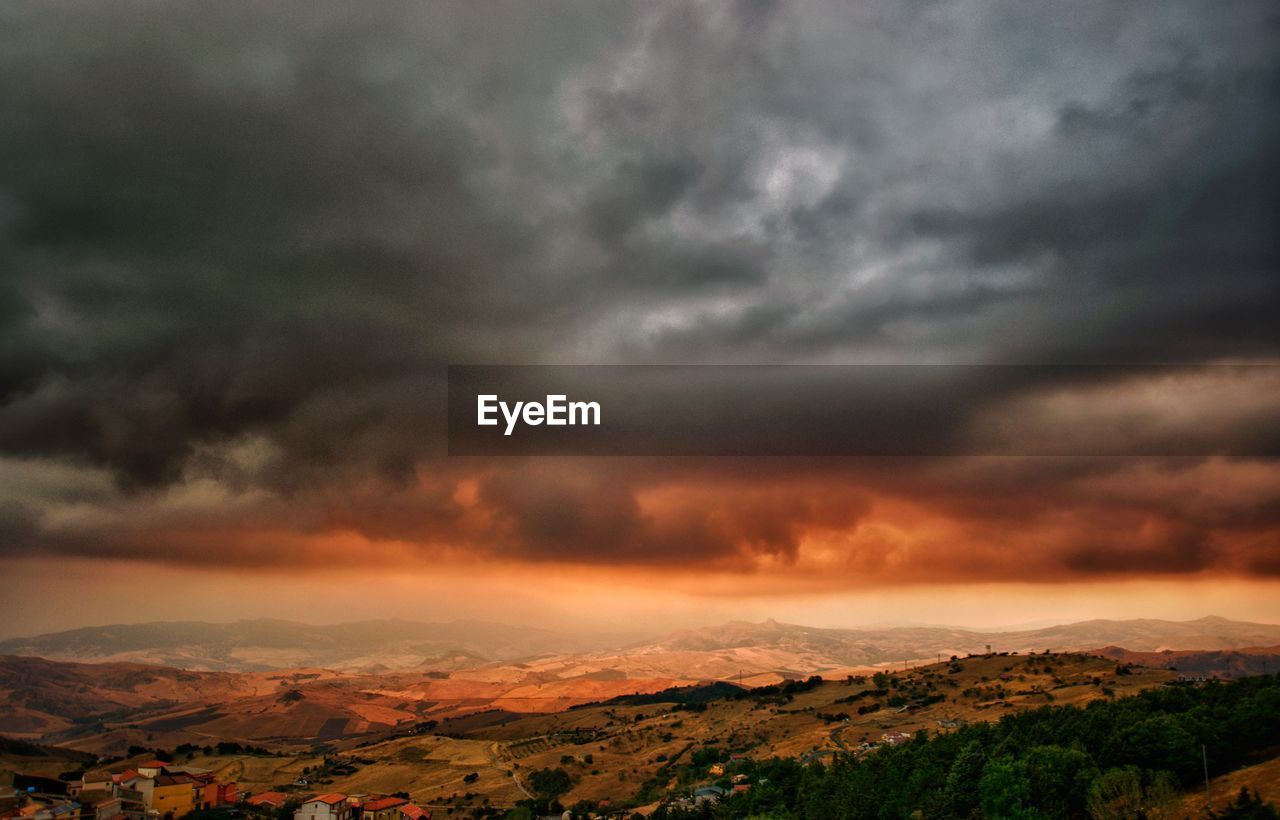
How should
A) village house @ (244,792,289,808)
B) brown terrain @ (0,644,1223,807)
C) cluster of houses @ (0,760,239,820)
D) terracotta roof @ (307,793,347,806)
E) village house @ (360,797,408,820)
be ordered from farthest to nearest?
brown terrain @ (0,644,1223,807) → village house @ (244,792,289,808) → village house @ (360,797,408,820) → terracotta roof @ (307,793,347,806) → cluster of houses @ (0,760,239,820)

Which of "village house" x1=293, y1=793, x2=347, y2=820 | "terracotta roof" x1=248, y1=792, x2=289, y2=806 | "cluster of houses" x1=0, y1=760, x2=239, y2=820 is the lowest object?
"terracotta roof" x1=248, y1=792, x2=289, y2=806

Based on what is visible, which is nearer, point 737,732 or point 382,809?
point 382,809

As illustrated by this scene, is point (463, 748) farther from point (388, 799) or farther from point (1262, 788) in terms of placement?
point (1262, 788)

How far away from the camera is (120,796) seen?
11581 centimetres

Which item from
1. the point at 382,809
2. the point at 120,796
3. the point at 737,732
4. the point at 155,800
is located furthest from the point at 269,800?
the point at 737,732

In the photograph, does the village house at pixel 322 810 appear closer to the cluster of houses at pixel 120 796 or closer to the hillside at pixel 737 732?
the cluster of houses at pixel 120 796

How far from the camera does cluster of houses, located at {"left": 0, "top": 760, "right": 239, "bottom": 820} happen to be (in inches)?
4181

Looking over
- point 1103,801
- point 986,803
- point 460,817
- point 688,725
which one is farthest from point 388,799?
point 1103,801

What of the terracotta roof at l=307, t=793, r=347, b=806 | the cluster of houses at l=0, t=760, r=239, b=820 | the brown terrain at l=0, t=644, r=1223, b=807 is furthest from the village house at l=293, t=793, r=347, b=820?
the brown terrain at l=0, t=644, r=1223, b=807

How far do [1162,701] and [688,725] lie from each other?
351 ft

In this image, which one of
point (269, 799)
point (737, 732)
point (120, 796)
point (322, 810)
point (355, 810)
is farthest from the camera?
point (737, 732)

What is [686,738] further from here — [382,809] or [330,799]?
[330,799]

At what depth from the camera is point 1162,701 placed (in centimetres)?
8575

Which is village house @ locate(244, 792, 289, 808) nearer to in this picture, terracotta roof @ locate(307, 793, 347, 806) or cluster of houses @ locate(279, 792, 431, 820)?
cluster of houses @ locate(279, 792, 431, 820)
